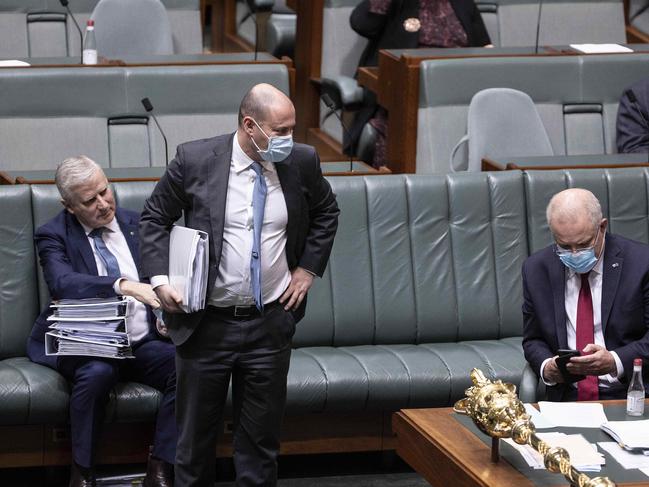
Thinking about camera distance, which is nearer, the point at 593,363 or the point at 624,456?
the point at 624,456

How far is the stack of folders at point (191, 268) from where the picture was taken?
2.37 metres

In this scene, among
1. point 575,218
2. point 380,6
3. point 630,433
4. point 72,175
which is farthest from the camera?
point 380,6

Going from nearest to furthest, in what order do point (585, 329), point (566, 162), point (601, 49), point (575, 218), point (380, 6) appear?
point (575, 218)
point (585, 329)
point (566, 162)
point (601, 49)
point (380, 6)

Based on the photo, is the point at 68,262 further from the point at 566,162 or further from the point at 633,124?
the point at 633,124

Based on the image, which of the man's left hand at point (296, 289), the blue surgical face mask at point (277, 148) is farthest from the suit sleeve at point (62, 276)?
the blue surgical face mask at point (277, 148)

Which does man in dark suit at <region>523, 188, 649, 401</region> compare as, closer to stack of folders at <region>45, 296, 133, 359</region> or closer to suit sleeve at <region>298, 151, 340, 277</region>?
suit sleeve at <region>298, 151, 340, 277</region>

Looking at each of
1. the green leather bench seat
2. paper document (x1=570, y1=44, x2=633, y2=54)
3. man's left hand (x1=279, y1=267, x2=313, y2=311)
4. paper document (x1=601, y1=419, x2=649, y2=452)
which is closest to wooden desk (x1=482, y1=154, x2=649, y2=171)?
the green leather bench seat

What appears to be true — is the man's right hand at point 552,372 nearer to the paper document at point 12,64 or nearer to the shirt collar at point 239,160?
the shirt collar at point 239,160

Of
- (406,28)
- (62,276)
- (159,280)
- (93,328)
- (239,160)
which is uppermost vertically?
(406,28)

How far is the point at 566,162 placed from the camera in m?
3.61

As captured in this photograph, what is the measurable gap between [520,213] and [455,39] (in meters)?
1.33

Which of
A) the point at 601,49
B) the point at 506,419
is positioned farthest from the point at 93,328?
the point at 601,49

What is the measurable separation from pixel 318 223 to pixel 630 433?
76 cm

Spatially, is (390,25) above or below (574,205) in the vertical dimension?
above
